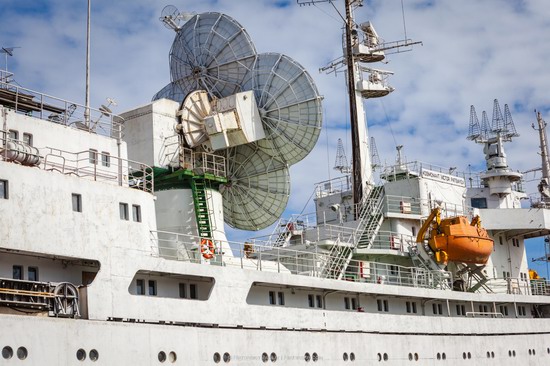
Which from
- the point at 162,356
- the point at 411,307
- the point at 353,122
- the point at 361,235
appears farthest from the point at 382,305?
the point at 162,356

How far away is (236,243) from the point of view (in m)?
25.7

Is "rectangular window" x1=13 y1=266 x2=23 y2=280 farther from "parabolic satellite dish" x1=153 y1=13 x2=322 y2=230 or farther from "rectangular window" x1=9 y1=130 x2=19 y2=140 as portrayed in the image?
"parabolic satellite dish" x1=153 y1=13 x2=322 y2=230

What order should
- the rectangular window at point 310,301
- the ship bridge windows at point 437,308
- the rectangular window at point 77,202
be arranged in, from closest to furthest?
1. the rectangular window at point 77,202
2. the rectangular window at point 310,301
3. the ship bridge windows at point 437,308

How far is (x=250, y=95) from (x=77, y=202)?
42.3ft

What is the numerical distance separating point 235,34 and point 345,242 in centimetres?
1036

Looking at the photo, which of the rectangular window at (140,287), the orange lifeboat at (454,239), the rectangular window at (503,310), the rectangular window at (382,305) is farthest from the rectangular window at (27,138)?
the rectangular window at (503,310)

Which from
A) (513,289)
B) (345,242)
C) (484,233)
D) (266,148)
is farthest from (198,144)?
(513,289)

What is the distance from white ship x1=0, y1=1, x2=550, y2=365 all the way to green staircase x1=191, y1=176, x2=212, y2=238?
3.5 inches

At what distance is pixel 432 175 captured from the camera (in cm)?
3766

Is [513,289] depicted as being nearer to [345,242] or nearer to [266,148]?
[345,242]

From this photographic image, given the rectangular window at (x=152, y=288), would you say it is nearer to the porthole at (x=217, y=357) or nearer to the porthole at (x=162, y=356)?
the porthole at (x=162, y=356)

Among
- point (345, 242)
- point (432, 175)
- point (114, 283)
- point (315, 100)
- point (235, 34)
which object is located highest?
point (235, 34)

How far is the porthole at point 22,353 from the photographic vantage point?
723 inches

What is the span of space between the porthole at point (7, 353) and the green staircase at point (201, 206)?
12.4 metres
